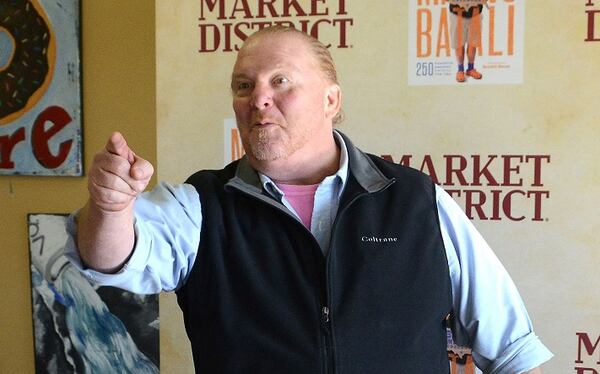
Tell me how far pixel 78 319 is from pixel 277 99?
1.27 m

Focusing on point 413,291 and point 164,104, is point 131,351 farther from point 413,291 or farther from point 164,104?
point 413,291

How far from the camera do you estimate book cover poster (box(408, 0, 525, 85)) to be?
1.55 metres

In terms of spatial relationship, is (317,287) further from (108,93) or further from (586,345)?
(108,93)

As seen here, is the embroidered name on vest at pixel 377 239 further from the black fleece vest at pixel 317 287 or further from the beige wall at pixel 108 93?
the beige wall at pixel 108 93

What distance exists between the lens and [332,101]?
1.36 metres

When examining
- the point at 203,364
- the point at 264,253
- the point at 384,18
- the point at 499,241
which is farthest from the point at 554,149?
the point at 203,364

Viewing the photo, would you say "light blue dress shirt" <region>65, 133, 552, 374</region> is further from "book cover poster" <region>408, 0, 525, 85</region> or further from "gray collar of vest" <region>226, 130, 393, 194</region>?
"book cover poster" <region>408, 0, 525, 85</region>

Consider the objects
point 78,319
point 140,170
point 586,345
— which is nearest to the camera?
point 140,170

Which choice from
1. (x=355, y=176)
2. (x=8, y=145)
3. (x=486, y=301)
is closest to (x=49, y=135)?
(x=8, y=145)

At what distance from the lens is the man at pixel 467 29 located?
5.14ft

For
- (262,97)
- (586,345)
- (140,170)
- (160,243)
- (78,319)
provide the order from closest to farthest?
(140,170), (160,243), (262,97), (586,345), (78,319)

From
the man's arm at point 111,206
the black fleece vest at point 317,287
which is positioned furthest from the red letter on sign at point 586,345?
the man's arm at point 111,206

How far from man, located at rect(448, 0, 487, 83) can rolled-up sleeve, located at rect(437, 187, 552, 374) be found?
0.43 metres

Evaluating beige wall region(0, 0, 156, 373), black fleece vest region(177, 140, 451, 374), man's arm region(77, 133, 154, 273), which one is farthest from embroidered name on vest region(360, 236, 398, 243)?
beige wall region(0, 0, 156, 373)
